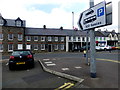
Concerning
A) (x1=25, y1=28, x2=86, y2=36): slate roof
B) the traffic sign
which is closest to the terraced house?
(x1=25, y1=28, x2=86, y2=36): slate roof

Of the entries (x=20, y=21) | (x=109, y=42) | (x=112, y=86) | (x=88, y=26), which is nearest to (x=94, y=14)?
(x=88, y=26)

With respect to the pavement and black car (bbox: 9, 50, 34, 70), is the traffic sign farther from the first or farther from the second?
black car (bbox: 9, 50, 34, 70)

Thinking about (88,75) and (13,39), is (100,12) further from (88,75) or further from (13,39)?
(13,39)

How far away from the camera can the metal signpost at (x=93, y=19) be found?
14.0 ft

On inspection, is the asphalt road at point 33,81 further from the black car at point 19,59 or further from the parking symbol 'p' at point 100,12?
the parking symbol 'p' at point 100,12

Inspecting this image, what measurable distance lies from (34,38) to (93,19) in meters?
25.8

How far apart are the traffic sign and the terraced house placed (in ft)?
61.7

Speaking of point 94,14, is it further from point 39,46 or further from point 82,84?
point 39,46

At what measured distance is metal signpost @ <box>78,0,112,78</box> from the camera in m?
4.27

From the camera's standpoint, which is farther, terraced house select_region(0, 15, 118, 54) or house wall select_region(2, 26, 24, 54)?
terraced house select_region(0, 15, 118, 54)

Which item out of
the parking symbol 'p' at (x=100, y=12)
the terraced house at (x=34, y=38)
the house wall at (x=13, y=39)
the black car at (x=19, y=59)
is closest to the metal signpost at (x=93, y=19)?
the parking symbol 'p' at (x=100, y=12)

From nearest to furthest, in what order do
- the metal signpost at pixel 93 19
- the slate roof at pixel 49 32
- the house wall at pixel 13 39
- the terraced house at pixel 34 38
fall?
the metal signpost at pixel 93 19 → the house wall at pixel 13 39 → the terraced house at pixel 34 38 → the slate roof at pixel 49 32

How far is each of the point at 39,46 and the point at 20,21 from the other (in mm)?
9627

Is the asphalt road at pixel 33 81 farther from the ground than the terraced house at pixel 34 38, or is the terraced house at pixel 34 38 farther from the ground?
the terraced house at pixel 34 38
